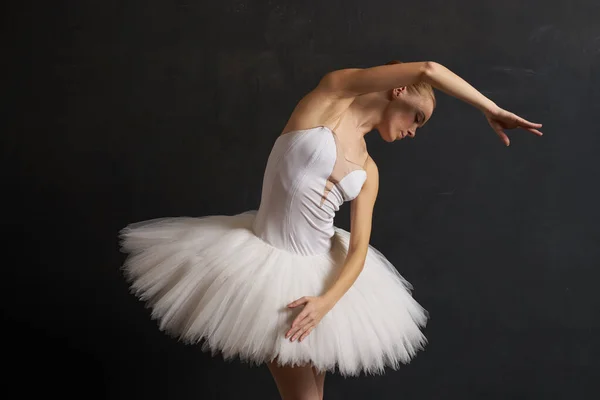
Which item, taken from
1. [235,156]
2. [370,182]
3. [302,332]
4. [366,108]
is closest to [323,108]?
[366,108]

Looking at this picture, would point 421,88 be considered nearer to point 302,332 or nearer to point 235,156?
point 302,332

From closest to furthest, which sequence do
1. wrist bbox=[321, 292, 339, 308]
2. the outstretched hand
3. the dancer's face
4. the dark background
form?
the outstretched hand, wrist bbox=[321, 292, 339, 308], the dancer's face, the dark background

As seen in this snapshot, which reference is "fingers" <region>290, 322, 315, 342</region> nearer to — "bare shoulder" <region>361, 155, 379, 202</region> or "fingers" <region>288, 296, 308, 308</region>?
"fingers" <region>288, 296, 308, 308</region>

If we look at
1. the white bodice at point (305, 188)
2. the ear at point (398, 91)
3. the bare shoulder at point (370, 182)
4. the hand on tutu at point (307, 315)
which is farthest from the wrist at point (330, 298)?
the ear at point (398, 91)

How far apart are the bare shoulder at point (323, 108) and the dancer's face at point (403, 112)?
12 cm

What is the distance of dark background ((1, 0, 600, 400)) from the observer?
3.04 m

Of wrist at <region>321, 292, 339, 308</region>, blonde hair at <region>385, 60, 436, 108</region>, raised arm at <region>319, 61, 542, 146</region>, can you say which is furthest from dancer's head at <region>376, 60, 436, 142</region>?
wrist at <region>321, 292, 339, 308</region>

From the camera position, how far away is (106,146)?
3.09 m

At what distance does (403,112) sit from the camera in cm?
220

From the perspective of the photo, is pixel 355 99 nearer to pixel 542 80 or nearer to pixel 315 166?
pixel 315 166

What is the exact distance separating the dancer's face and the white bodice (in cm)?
15

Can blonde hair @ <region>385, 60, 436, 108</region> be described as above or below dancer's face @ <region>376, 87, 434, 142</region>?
above

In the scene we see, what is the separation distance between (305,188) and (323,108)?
0.22 meters

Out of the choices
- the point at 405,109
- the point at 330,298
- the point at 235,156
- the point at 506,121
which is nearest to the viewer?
the point at 506,121
